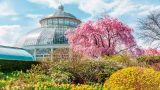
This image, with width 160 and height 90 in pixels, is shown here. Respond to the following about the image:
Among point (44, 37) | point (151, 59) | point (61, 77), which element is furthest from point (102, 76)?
point (44, 37)

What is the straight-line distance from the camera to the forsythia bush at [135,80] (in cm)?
1080

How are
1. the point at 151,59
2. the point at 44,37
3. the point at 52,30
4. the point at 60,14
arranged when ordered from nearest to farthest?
the point at 151,59 → the point at 44,37 → the point at 52,30 → the point at 60,14

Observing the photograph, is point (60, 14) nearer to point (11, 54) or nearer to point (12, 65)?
point (11, 54)

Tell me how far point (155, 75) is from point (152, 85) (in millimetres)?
510

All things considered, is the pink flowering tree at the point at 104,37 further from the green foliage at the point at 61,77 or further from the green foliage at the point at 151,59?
the green foliage at the point at 61,77

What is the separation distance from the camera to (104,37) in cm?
3062

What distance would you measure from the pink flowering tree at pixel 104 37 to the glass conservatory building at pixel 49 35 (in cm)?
2022

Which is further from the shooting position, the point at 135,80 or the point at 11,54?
the point at 11,54

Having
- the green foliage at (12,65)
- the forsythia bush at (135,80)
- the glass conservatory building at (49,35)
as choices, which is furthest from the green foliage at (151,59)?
the glass conservatory building at (49,35)

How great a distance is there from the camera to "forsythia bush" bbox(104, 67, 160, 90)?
10797 millimetres

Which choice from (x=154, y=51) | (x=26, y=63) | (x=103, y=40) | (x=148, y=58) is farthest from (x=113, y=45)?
(x=154, y=51)

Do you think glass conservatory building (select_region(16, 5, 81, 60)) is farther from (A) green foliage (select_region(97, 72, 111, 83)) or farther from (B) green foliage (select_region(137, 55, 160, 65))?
(A) green foliage (select_region(97, 72, 111, 83))

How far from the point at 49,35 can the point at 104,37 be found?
2779cm

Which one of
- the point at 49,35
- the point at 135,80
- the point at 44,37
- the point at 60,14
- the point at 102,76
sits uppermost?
the point at 60,14
